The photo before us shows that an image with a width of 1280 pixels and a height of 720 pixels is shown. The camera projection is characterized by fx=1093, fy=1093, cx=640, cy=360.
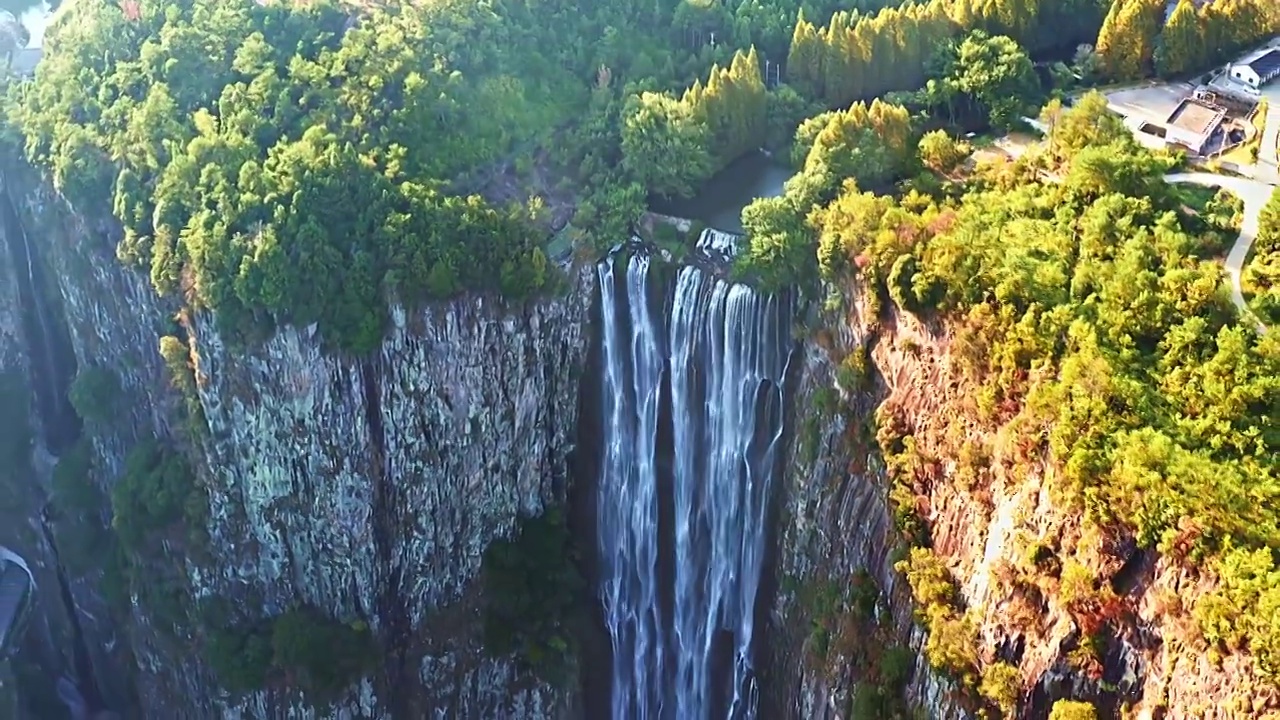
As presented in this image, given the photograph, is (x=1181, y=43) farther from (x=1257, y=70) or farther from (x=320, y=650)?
(x=320, y=650)

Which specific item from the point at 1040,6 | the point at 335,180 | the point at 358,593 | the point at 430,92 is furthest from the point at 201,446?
the point at 1040,6

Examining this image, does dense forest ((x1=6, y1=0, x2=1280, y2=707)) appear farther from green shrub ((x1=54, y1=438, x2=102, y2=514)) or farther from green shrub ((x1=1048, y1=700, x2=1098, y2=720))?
green shrub ((x1=54, y1=438, x2=102, y2=514))

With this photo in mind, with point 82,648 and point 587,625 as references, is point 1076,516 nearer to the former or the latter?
point 587,625

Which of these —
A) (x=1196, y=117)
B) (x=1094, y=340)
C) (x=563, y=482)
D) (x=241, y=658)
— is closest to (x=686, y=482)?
(x=563, y=482)

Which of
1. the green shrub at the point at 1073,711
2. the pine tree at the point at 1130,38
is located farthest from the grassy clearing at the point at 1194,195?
the green shrub at the point at 1073,711

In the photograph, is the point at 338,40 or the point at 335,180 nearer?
the point at 335,180

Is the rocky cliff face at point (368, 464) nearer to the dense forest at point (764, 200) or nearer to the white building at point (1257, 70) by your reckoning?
the dense forest at point (764, 200)
